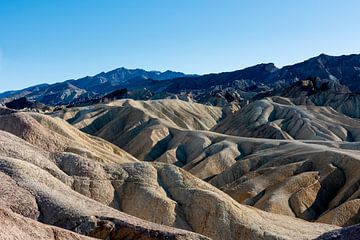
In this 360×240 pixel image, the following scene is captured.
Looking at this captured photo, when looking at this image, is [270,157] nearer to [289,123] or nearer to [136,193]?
[136,193]

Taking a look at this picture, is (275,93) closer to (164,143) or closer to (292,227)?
(164,143)

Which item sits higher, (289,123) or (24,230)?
(24,230)

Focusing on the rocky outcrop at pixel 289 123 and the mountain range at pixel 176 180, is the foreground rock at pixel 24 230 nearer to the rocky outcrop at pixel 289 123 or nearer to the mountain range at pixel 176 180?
the mountain range at pixel 176 180

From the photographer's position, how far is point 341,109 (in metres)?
144

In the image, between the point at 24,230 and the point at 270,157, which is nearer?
the point at 24,230

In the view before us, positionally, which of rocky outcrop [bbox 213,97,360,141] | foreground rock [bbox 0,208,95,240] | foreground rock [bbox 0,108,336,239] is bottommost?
rocky outcrop [bbox 213,97,360,141]

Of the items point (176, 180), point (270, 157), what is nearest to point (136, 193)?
point (176, 180)

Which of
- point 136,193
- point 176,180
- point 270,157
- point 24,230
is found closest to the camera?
point 24,230

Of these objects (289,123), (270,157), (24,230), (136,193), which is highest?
(24,230)

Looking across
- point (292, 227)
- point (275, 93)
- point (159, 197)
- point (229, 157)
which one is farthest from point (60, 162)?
point (275, 93)

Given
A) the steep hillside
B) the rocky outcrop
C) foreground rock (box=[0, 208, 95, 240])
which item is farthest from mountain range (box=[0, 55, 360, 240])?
the rocky outcrop

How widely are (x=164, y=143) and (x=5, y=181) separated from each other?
273 ft

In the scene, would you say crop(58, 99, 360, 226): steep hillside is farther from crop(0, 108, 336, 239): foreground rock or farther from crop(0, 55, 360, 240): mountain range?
crop(0, 108, 336, 239): foreground rock

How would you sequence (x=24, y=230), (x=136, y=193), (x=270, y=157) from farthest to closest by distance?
(x=270, y=157)
(x=136, y=193)
(x=24, y=230)
